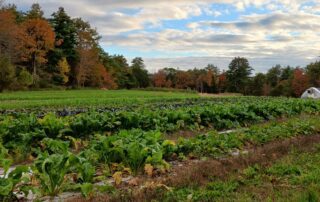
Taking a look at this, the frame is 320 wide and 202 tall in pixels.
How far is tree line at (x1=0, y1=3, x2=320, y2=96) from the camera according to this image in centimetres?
5506

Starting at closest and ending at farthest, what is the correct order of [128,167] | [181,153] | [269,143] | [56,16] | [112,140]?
[128,167] < [112,140] < [181,153] < [269,143] < [56,16]

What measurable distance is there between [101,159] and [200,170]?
73.3 inches

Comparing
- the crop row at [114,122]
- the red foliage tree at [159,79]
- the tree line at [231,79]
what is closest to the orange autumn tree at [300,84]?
the tree line at [231,79]

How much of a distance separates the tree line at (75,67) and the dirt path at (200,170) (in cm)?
3900

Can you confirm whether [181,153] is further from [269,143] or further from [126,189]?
[269,143]

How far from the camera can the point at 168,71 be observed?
126m

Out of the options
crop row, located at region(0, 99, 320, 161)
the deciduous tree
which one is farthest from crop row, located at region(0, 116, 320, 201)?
the deciduous tree

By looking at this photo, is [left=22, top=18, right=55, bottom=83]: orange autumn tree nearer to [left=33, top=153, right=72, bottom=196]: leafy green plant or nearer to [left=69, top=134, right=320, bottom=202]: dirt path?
[left=69, top=134, right=320, bottom=202]: dirt path

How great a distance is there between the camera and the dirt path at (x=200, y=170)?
5473 millimetres

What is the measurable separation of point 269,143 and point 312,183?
3975 millimetres

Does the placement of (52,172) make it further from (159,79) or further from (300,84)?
(159,79)

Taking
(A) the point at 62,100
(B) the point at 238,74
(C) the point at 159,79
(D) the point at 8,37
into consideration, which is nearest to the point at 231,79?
(B) the point at 238,74

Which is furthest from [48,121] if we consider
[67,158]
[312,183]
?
[312,183]

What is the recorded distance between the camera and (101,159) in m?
7.23
